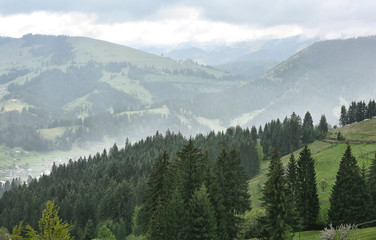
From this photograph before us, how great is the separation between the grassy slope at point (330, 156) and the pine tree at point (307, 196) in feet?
7.47

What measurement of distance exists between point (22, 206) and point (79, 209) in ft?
110

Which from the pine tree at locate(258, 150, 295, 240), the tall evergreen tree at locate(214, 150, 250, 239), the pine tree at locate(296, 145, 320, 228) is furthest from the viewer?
the pine tree at locate(296, 145, 320, 228)

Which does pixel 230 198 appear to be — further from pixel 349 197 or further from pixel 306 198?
pixel 349 197

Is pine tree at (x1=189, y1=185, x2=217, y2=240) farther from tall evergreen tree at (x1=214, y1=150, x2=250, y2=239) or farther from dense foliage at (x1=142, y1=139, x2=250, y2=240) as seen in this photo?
tall evergreen tree at (x1=214, y1=150, x2=250, y2=239)

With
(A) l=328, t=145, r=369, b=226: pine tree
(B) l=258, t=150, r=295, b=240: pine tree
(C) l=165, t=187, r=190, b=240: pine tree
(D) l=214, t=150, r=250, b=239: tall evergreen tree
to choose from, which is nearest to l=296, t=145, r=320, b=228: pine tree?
(A) l=328, t=145, r=369, b=226: pine tree

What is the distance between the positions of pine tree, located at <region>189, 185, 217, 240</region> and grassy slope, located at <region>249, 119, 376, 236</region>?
33.5 metres

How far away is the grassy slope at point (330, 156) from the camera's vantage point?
96.2 metres

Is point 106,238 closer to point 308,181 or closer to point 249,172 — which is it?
point 308,181

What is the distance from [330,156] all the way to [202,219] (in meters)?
94.5

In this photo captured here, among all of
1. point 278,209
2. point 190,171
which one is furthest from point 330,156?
point 278,209

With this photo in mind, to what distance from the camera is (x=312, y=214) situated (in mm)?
72375

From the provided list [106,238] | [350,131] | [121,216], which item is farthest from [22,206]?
[350,131]

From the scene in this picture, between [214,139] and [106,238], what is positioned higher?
[214,139]

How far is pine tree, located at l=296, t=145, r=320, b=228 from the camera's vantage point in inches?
2857
